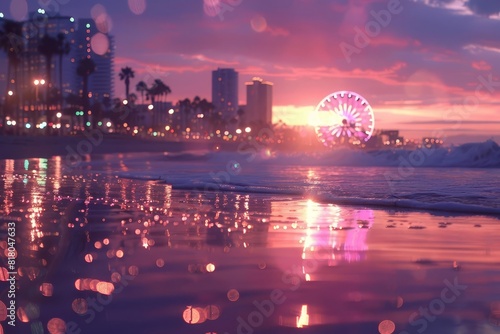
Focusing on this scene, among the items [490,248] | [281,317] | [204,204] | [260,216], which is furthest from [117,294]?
[204,204]

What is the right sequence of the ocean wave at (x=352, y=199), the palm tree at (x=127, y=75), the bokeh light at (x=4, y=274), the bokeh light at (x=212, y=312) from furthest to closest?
the palm tree at (x=127, y=75) < the ocean wave at (x=352, y=199) < the bokeh light at (x=4, y=274) < the bokeh light at (x=212, y=312)

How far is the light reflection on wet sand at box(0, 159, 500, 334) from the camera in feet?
15.9

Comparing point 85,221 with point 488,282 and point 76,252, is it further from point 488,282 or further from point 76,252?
point 488,282

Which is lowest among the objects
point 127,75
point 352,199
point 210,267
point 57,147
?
point 57,147

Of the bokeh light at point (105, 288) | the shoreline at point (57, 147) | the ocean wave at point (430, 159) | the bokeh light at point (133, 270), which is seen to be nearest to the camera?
the bokeh light at point (105, 288)

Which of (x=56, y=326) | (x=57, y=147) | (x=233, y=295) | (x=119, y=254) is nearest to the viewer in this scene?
(x=56, y=326)

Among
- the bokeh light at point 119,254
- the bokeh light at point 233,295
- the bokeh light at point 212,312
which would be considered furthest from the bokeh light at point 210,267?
the bokeh light at point 212,312

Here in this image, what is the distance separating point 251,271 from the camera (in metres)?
6.61

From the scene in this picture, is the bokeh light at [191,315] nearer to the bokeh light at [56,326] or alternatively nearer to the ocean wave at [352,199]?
the bokeh light at [56,326]

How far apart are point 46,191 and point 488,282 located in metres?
12.9

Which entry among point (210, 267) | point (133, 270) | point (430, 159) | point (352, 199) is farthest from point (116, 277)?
point (430, 159)

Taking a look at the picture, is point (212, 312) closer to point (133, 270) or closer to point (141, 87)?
point (133, 270)

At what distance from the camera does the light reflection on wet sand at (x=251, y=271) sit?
190 inches

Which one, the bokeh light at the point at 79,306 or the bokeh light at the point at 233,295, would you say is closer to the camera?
the bokeh light at the point at 79,306
